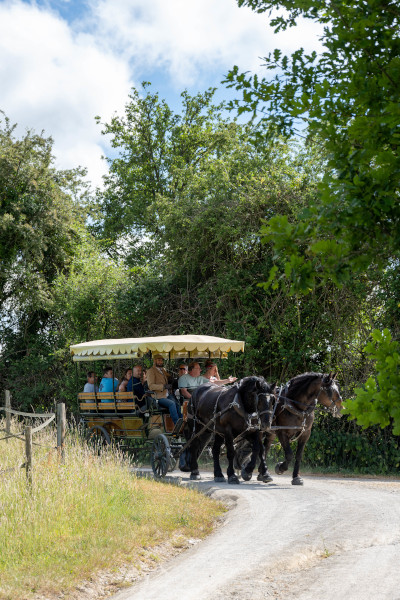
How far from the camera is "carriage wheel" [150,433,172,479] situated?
40.1 ft

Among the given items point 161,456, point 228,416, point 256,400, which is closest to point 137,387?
point 161,456

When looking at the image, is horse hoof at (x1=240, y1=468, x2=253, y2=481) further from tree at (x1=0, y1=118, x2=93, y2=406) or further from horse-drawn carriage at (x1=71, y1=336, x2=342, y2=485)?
tree at (x1=0, y1=118, x2=93, y2=406)

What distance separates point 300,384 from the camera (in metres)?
11.9

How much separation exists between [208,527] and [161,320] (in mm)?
11244

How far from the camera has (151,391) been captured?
1305 cm

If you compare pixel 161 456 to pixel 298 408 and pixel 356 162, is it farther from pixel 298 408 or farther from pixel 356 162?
pixel 356 162

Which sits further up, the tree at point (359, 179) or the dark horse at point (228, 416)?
the tree at point (359, 179)

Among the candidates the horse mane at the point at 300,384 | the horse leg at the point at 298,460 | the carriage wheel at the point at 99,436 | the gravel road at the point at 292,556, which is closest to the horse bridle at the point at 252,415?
the horse mane at the point at 300,384

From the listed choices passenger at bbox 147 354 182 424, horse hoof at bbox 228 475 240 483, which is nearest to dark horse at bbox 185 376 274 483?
horse hoof at bbox 228 475 240 483

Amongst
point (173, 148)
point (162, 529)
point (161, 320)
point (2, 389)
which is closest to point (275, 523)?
point (162, 529)

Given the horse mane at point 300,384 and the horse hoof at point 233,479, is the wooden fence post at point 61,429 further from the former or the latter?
the horse mane at point 300,384

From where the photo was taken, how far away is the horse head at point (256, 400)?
1115cm

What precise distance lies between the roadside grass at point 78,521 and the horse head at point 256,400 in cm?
170

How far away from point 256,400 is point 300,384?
41.8 inches
